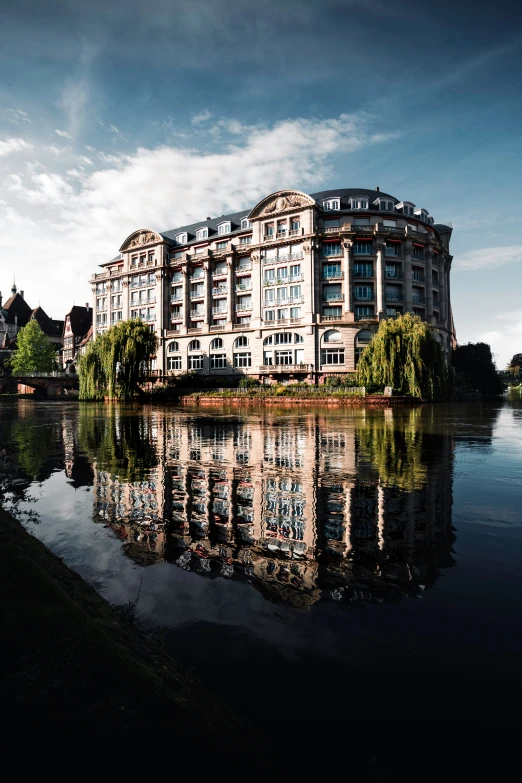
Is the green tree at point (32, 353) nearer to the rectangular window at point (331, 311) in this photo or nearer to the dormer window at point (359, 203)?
the rectangular window at point (331, 311)

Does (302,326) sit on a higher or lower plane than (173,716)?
higher

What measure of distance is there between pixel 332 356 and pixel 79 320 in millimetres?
67303

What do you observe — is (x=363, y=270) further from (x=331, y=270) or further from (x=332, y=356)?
(x=332, y=356)

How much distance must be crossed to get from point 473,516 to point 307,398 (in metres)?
35.5

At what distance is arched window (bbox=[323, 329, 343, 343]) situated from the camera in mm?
56844

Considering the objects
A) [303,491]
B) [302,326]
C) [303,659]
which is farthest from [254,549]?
[302,326]

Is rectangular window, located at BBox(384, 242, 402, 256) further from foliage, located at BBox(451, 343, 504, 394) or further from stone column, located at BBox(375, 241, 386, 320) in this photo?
foliage, located at BBox(451, 343, 504, 394)

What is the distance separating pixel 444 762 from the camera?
2480mm

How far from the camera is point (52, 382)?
71.4 m

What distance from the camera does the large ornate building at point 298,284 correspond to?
5719 centimetres

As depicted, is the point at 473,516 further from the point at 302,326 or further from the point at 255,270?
the point at 255,270

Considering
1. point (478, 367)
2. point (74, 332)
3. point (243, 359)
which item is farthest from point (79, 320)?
point (478, 367)

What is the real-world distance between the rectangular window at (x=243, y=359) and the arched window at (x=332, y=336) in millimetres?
11431

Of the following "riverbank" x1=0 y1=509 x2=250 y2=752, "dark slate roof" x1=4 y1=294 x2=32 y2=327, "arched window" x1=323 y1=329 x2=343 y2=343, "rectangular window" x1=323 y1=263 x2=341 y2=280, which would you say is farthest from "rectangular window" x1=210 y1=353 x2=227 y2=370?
"dark slate roof" x1=4 y1=294 x2=32 y2=327
